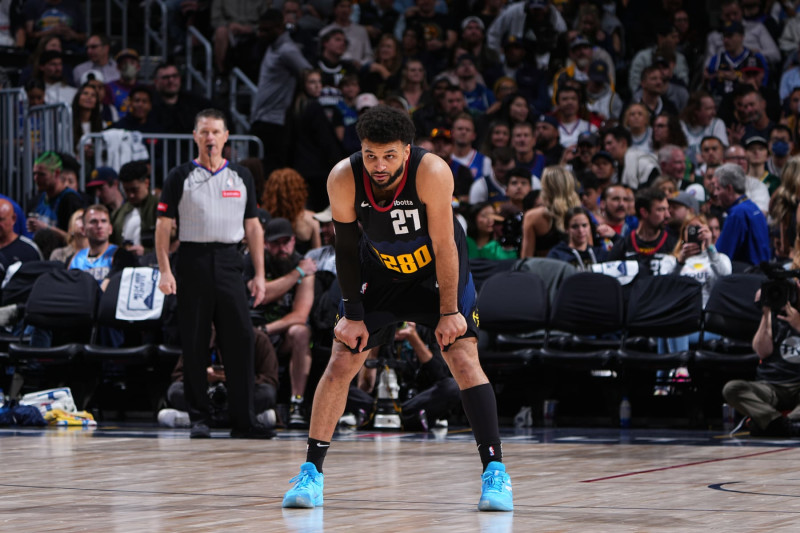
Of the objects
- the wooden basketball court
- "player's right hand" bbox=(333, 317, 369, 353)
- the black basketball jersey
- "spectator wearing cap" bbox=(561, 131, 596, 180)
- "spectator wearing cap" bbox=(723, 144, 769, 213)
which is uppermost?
"spectator wearing cap" bbox=(561, 131, 596, 180)

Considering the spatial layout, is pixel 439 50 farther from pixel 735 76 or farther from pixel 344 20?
pixel 735 76

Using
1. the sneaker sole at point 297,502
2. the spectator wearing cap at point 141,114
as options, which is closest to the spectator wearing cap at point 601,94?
the spectator wearing cap at point 141,114

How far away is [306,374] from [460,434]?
4.99 ft

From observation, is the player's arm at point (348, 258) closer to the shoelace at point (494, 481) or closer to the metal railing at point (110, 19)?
the shoelace at point (494, 481)

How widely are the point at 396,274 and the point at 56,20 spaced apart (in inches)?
475

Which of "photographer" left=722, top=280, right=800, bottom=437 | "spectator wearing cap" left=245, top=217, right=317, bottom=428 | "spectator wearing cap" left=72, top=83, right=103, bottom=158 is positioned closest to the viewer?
"photographer" left=722, top=280, right=800, bottom=437

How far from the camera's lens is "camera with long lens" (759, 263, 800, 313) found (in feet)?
28.1

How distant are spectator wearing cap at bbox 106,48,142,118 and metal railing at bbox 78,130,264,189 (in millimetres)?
1551

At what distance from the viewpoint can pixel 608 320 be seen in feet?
33.0

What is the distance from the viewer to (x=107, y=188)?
1218cm

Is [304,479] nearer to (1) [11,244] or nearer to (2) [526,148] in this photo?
(1) [11,244]

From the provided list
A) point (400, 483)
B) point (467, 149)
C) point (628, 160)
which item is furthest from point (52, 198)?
point (400, 483)

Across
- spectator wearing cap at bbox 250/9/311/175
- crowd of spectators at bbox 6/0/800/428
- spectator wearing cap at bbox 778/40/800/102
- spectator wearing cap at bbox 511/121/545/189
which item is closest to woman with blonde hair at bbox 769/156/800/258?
crowd of spectators at bbox 6/0/800/428

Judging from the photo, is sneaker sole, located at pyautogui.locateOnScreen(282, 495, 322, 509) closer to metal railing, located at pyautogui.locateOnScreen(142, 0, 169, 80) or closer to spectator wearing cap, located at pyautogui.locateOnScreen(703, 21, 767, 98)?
spectator wearing cap, located at pyautogui.locateOnScreen(703, 21, 767, 98)
